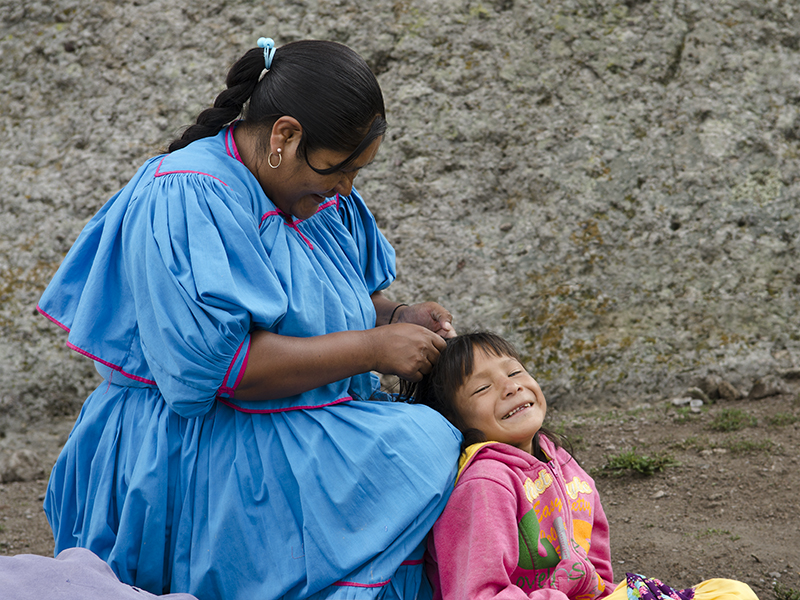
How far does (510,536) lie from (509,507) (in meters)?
0.07

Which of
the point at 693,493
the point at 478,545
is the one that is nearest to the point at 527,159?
the point at 693,493

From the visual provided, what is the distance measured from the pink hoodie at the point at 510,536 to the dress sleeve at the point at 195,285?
70cm

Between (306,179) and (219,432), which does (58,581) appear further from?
(306,179)

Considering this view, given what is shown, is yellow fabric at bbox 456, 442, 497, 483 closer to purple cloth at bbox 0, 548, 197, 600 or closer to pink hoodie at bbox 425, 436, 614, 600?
pink hoodie at bbox 425, 436, 614, 600

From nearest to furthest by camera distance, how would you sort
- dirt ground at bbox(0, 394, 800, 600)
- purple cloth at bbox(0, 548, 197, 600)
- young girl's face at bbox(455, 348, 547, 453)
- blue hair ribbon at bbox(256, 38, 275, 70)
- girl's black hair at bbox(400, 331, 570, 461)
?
purple cloth at bbox(0, 548, 197, 600) < blue hair ribbon at bbox(256, 38, 275, 70) < young girl's face at bbox(455, 348, 547, 453) < girl's black hair at bbox(400, 331, 570, 461) < dirt ground at bbox(0, 394, 800, 600)

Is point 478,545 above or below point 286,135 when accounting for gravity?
below

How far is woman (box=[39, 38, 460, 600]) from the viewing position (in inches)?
68.2

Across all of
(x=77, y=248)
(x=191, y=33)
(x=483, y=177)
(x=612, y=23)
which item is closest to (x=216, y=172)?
(x=77, y=248)

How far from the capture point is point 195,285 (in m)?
1.69

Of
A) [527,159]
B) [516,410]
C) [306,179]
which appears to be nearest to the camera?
[306,179]

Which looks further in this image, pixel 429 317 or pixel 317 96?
pixel 429 317

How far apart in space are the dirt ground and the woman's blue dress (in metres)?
1.26

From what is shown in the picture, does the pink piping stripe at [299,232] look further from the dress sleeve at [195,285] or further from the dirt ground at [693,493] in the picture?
the dirt ground at [693,493]

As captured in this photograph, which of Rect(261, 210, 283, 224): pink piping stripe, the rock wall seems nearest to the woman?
Rect(261, 210, 283, 224): pink piping stripe
